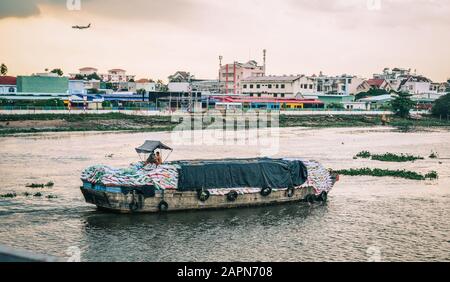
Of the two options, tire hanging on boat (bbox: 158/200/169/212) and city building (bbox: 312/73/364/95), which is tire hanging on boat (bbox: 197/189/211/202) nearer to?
tire hanging on boat (bbox: 158/200/169/212)

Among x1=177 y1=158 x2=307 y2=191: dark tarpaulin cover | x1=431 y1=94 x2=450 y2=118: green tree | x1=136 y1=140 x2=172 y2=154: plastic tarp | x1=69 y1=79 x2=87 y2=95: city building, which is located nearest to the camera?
x1=177 y1=158 x2=307 y2=191: dark tarpaulin cover

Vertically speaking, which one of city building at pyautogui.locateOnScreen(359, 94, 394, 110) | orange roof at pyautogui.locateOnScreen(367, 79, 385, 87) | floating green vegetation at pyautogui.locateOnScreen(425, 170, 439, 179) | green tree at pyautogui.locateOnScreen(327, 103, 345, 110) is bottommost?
floating green vegetation at pyautogui.locateOnScreen(425, 170, 439, 179)

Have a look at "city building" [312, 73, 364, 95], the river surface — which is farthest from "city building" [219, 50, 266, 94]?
the river surface

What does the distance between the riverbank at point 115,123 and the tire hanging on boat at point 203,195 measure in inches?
1156

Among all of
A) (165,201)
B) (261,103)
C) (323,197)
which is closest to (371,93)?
(261,103)

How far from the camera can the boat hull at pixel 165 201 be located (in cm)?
1870

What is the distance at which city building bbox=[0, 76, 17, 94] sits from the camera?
259 feet

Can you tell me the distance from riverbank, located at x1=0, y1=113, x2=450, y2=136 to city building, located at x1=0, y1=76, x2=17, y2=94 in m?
25.7

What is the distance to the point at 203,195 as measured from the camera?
64.8ft

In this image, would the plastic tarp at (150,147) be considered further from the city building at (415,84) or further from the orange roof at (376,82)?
the city building at (415,84)

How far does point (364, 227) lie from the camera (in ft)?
60.7

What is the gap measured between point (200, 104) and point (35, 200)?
5801 centimetres

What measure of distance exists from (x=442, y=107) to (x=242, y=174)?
72532mm

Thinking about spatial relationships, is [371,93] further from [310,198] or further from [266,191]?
[266,191]
